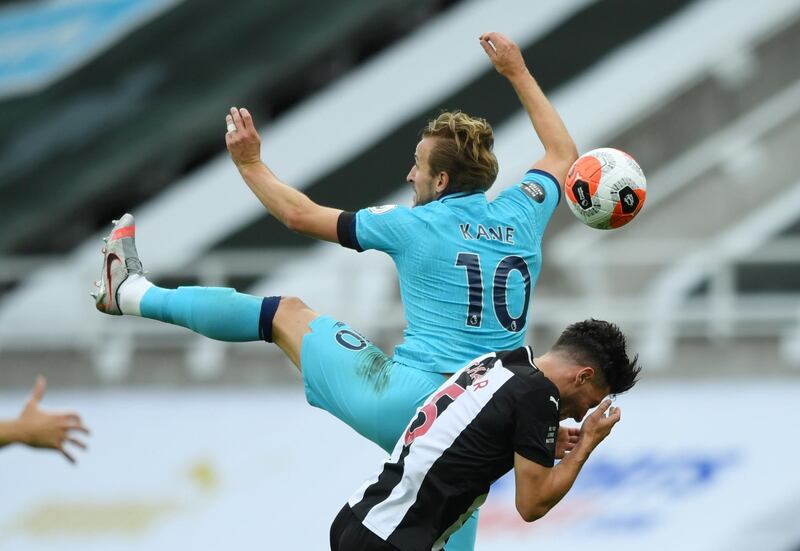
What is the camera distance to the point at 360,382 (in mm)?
5676

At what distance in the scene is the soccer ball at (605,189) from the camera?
589 cm

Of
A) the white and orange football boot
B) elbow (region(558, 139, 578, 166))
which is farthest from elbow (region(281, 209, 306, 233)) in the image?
elbow (region(558, 139, 578, 166))

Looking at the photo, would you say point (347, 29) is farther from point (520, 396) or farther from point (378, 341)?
point (520, 396)

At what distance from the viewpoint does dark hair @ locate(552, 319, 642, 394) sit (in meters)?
5.33

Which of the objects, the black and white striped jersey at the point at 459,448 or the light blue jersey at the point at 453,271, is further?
the light blue jersey at the point at 453,271

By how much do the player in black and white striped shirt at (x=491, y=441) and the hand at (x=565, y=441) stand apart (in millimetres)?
284

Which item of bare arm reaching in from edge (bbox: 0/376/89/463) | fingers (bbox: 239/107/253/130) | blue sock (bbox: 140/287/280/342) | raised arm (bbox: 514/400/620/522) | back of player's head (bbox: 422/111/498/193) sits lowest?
raised arm (bbox: 514/400/620/522)

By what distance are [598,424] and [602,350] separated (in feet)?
0.90

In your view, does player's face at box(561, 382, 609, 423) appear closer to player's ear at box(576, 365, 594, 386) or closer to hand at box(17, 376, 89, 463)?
player's ear at box(576, 365, 594, 386)

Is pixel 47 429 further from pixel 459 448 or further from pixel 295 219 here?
pixel 459 448

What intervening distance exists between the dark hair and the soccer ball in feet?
2.20

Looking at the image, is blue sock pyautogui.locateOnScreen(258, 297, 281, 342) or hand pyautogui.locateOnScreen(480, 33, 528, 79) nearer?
blue sock pyautogui.locateOnScreen(258, 297, 281, 342)

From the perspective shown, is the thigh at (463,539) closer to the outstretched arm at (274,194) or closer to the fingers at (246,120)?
the outstretched arm at (274,194)

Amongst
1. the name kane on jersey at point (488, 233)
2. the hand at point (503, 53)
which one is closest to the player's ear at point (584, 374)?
the name kane on jersey at point (488, 233)
